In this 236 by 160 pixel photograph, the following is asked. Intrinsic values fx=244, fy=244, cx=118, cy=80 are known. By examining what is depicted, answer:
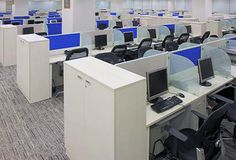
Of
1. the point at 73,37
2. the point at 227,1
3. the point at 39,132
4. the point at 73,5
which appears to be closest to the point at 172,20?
the point at 73,5

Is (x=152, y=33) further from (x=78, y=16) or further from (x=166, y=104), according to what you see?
(x=166, y=104)

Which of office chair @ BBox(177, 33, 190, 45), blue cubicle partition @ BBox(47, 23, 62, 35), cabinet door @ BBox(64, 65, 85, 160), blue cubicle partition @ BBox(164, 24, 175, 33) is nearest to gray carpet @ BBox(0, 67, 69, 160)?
cabinet door @ BBox(64, 65, 85, 160)

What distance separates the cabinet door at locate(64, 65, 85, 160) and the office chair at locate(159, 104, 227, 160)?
0.89 metres

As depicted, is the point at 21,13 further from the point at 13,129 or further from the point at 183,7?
the point at 183,7

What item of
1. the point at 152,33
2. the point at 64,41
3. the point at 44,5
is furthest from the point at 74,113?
the point at 44,5

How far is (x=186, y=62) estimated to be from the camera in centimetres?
328

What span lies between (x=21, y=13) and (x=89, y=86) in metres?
11.5

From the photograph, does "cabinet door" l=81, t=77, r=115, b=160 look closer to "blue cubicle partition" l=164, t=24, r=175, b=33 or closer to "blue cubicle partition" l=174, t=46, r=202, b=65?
"blue cubicle partition" l=174, t=46, r=202, b=65

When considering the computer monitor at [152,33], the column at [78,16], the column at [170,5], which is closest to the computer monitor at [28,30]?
the column at [78,16]

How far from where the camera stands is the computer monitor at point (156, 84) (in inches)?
112

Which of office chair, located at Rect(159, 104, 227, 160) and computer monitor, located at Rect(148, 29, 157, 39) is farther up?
computer monitor, located at Rect(148, 29, 157, 39)

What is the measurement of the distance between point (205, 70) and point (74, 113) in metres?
2.07

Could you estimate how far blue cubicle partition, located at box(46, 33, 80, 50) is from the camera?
17.4 feet

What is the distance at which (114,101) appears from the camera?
1.93 meters
